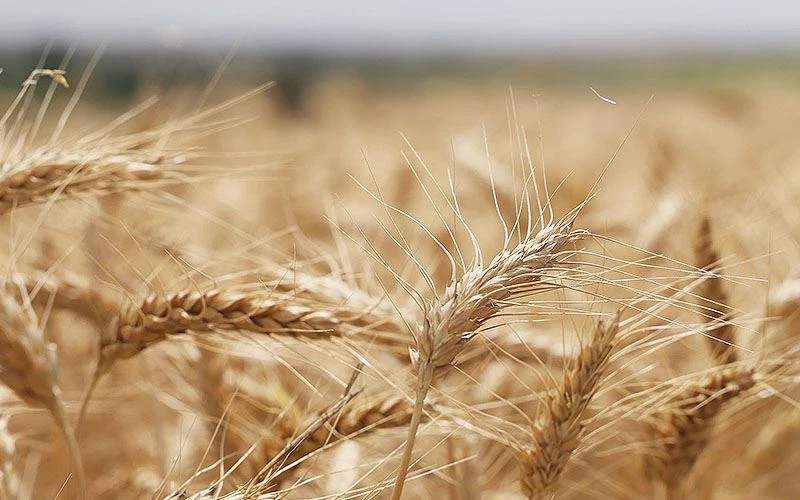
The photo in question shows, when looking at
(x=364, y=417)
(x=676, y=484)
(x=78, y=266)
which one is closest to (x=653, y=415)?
(x=676, y=484)

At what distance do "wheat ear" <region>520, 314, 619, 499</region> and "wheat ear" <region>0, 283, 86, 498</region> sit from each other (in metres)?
0.67

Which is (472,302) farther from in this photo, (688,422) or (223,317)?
(688,422)

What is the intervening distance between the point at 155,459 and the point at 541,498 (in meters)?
1.13

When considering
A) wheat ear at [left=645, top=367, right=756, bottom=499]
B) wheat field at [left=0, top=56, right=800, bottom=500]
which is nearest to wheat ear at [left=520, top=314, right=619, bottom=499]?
wheat field at [left=0, top=56, right=800, bottom=500]

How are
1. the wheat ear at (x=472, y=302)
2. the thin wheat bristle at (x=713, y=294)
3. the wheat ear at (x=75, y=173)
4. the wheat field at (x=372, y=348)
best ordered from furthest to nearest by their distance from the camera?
the thin wheat bristle at (x=713, y=294), the wheat ear at (x=75, y=173), the wheat field at (x=372, y=348), the wheat ear at (x=472, y=302)

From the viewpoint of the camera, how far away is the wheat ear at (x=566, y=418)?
113 centimetres

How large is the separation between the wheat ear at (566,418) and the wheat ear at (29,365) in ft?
2.21

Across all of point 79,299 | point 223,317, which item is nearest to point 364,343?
point 223,317

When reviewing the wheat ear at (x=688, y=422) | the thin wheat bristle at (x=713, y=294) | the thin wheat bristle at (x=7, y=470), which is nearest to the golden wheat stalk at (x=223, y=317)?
the thin wheat bristle at (x=7, y=470)

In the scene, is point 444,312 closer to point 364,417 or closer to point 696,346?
point 364,417

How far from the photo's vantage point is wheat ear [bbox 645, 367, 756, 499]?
1.39m

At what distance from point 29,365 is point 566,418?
0.81 m

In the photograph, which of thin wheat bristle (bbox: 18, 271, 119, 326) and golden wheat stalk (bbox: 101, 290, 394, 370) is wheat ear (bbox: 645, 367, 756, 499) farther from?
thin wheat bristle (bbox: 18, 271, 119, 326)

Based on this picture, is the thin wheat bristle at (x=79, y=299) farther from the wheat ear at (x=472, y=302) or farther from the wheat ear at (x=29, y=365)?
the wheat ear at (x=472, y=302)
